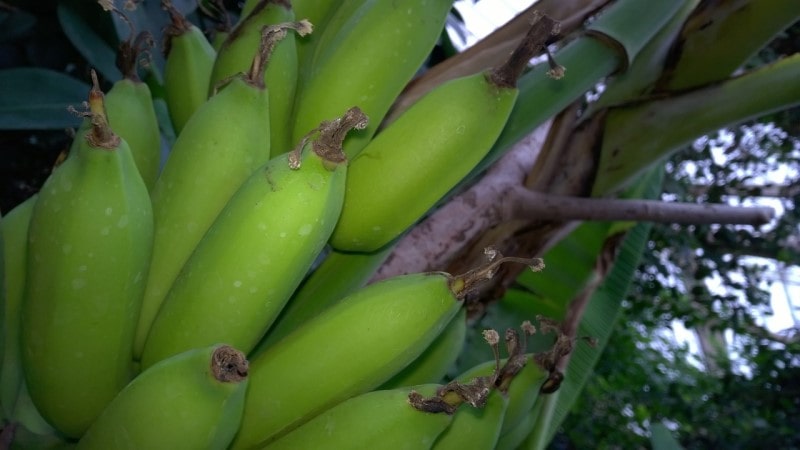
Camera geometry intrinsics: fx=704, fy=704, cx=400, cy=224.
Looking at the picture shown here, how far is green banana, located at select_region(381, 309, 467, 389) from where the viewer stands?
59cm

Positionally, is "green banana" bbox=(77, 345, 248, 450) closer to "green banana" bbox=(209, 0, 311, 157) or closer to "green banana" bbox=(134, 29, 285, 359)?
"green banana" bbox=(134, 29, 285, 359)

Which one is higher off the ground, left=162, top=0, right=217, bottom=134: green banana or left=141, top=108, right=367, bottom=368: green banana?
left=162, top=0, right=217, bottom=134: green banana

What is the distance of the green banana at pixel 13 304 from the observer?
504 mm

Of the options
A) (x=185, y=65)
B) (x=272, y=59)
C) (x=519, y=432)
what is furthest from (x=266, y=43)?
(x=519, y=432)

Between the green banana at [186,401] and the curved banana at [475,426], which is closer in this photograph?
the green banana at [186,401]

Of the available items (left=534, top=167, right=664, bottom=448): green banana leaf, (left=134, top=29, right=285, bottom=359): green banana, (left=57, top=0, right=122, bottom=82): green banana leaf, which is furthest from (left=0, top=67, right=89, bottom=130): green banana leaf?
(left=534, top=167, right=664, bottom=448): green banana leaf

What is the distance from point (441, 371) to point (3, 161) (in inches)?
39.3

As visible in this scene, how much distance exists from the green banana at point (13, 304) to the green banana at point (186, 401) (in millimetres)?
154

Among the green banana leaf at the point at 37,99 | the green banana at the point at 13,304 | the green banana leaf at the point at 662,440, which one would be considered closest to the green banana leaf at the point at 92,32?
the green banana leaf at the point at 37,99

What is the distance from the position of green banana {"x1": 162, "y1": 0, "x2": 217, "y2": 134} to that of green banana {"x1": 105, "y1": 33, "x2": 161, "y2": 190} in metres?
0.04

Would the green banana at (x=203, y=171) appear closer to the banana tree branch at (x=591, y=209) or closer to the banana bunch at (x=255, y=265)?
the banana bunch at (x=255, y=265)

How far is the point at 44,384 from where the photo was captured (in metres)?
0.44

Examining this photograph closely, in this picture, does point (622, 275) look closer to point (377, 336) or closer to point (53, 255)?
point (377, 336)

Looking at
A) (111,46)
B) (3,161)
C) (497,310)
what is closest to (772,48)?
(497,310)
